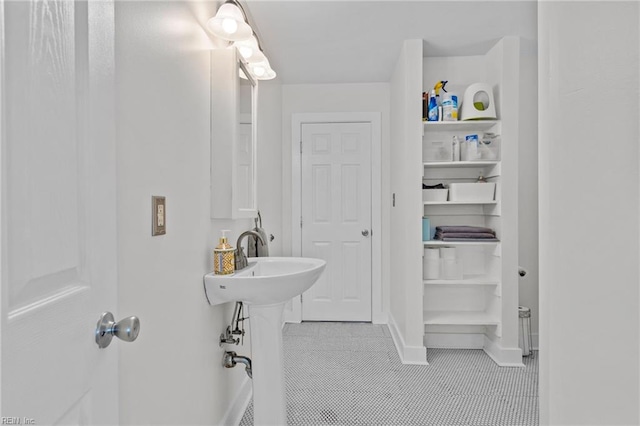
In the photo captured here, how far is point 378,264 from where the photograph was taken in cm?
385

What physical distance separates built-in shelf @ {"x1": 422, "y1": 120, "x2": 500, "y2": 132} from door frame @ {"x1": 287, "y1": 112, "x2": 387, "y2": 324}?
744 millimetres

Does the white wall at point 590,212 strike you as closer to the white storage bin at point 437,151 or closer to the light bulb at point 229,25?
the light bulb at point 229,25

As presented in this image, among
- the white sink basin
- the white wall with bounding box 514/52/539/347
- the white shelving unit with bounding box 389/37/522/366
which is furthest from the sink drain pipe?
the white wall with bounding box 514/52/539/347

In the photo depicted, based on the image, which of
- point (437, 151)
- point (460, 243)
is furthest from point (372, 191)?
point (460, 243)

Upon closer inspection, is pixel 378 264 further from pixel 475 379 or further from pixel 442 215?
pixel 475 379

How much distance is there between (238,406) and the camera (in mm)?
2123

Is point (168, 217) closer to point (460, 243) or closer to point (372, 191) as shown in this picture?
point (460, 243)

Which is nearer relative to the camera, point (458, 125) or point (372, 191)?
point (458, 125)

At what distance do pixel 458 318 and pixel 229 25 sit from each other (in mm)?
2592

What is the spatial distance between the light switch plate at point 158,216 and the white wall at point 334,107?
2601mm

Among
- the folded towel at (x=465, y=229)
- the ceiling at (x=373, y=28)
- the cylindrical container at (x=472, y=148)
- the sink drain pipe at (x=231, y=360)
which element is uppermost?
the ceiling at (x=373, y=28)

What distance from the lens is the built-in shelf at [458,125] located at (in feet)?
9.57

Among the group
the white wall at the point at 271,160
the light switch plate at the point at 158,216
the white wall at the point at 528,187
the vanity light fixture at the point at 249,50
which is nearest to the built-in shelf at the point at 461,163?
the white wall at the point at 528,187

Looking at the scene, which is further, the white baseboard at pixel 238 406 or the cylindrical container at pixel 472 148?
the cylindrical container at pixel 472 148
